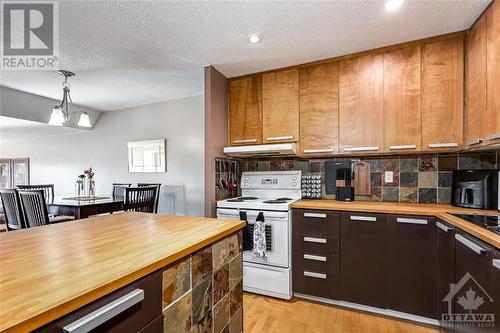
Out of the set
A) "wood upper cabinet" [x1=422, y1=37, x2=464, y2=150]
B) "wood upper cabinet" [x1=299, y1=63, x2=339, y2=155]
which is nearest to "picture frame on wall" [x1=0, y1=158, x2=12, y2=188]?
"wood upper cabinet" [x1=299, y1=63, x2=339, y2=155]

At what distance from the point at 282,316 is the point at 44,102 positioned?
14.2 feet

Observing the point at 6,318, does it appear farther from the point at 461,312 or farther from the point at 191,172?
the point at 191,172

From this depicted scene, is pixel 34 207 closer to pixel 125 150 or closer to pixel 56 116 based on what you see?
Answer: pixel 56 116

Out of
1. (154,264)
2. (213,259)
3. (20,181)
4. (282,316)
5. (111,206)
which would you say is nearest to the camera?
(154,264)

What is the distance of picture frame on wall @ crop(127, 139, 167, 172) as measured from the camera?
3961mm

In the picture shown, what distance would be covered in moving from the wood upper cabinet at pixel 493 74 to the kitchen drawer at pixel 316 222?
3.81 ft

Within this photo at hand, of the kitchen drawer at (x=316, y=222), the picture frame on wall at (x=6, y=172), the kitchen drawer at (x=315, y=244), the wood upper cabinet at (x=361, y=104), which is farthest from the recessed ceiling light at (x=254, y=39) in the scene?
the picture frame on wall at (x=6, y=172)

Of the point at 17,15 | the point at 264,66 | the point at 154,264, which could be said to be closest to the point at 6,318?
the point at 154,264

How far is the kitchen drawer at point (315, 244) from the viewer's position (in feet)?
6.86

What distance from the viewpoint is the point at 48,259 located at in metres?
0.80

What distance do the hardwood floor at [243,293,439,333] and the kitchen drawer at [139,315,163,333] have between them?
1.25 metres

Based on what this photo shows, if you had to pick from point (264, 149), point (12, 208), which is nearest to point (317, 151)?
point (264, 149)

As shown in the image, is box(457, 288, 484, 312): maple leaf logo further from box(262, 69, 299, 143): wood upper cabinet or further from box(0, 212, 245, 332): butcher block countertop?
box(262, 69, 299, 143): wood upper cabinet

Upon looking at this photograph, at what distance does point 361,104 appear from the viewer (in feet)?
7.55
